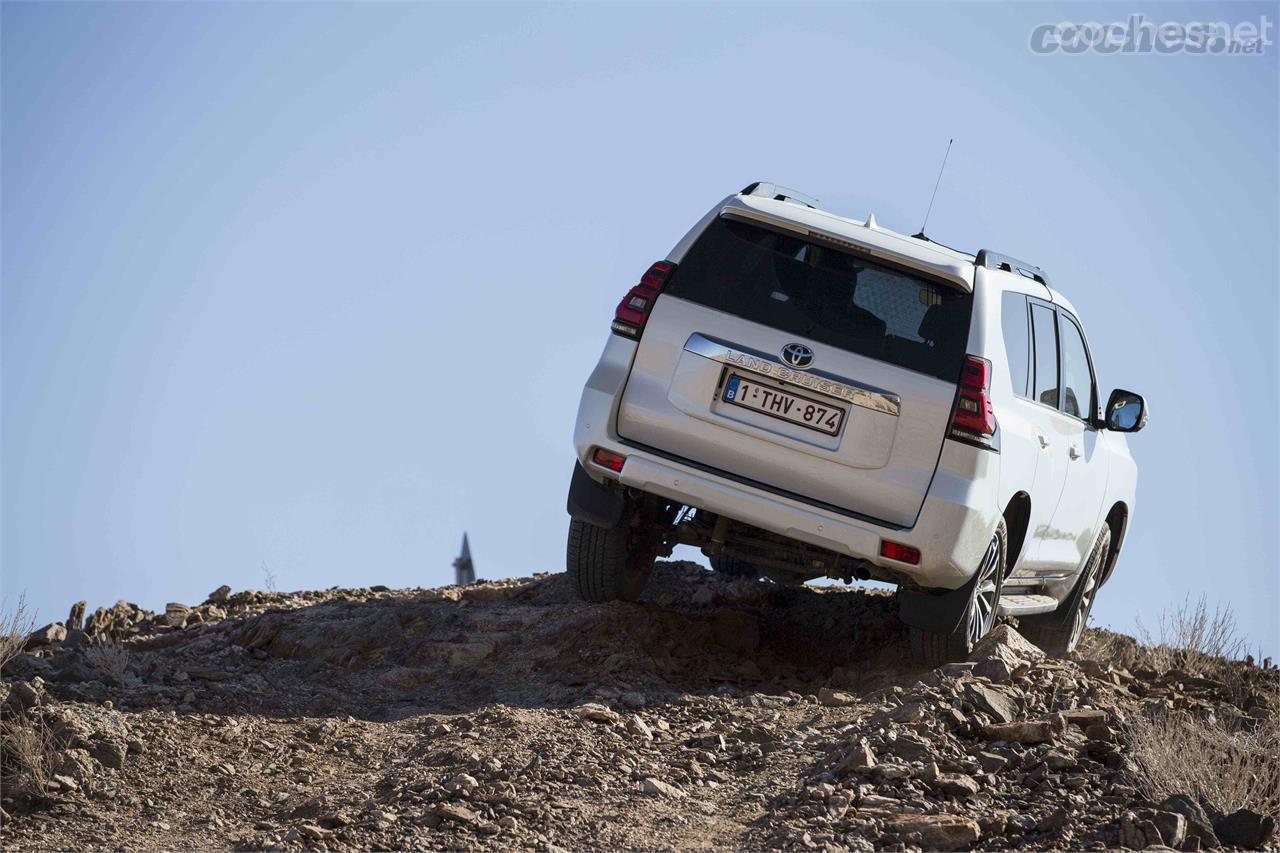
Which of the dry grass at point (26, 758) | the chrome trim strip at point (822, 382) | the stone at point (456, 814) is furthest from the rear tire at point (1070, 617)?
the dry grass at point (26, 758)

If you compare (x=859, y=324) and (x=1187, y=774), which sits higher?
(x=859, y=324)

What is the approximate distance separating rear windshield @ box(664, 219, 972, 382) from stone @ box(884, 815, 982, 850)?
2.29 metres

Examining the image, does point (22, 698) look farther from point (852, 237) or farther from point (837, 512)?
point (852, 237)

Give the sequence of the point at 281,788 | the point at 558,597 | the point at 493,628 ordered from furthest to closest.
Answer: the point at 558,597, the point at 493,628, the point at 281,788

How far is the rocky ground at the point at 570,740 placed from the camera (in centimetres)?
537

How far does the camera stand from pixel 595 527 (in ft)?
25.5

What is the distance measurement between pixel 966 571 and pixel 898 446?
2.35ft

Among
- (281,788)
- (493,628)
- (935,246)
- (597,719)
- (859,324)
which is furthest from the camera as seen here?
(493,628)

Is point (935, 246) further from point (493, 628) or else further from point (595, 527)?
point (493, 628)

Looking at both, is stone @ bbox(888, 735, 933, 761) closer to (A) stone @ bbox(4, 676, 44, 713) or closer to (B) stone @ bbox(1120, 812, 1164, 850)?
(B) stone @ bbox(1120, 812, 1164, 850)

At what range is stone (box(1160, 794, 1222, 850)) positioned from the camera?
543 cm

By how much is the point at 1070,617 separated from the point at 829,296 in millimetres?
3767

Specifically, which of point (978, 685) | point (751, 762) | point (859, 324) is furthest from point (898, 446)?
point (751, 762)

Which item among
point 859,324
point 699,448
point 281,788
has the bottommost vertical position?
point 281,788
